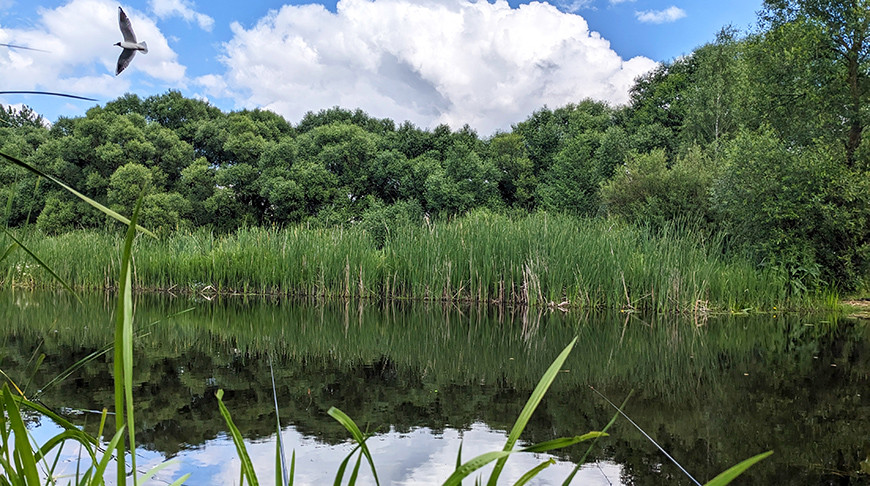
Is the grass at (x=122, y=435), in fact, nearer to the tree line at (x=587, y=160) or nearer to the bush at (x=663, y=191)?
the tree line at (x=587, y=160)

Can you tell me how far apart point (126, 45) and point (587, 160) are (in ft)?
66.4

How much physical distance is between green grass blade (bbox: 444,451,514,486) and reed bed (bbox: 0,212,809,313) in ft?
26.2

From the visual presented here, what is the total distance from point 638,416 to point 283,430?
174cm

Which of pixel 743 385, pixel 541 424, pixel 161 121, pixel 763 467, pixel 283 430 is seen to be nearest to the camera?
pixel 763 467

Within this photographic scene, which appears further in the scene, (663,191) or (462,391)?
(663,191)

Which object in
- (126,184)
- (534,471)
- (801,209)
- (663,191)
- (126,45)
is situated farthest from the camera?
(126,184)

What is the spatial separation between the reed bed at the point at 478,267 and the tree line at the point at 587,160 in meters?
1.64

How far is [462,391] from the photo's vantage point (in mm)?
3566

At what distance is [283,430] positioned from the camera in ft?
8.86

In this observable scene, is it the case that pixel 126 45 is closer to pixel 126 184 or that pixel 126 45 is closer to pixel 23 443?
pixel 23 443

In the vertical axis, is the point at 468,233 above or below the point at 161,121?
below

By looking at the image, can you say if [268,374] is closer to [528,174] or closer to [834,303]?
[834,303]

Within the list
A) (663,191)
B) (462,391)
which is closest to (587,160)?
(663,191)

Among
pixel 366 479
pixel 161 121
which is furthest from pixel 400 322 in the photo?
pixel 161 121
